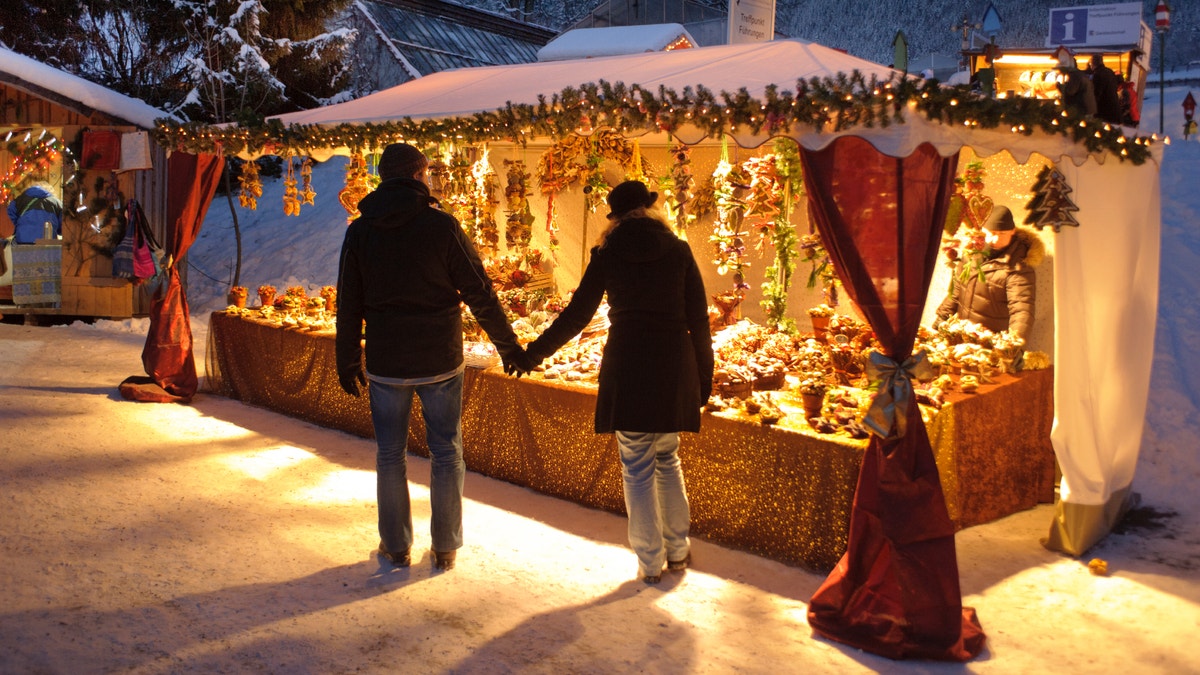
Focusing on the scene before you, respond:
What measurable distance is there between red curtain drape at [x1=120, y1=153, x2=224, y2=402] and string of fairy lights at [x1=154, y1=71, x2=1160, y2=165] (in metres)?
1.70

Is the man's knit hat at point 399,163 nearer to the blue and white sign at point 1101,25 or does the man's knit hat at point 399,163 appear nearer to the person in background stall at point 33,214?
the person in background stall at point 33,214

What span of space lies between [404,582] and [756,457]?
182 cm

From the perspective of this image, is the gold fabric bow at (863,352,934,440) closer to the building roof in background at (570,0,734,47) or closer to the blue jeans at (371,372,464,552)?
the blue jeans at (371,372,464,552)

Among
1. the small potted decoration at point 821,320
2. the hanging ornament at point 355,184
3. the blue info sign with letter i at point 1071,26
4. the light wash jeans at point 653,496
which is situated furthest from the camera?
the blue info sign with letter i at point 1071,26

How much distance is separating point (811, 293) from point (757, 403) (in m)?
2.92

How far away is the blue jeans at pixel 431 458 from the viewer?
14.2ft

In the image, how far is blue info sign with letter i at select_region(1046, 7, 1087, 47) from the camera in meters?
14.0

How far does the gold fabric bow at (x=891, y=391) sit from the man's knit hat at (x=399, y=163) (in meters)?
2.22

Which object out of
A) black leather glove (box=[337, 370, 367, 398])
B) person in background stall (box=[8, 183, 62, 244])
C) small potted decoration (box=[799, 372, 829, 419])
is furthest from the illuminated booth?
person in background stall (box=[8, 183, 62, 244])

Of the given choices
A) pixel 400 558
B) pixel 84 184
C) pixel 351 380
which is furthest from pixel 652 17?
pixel 400 558

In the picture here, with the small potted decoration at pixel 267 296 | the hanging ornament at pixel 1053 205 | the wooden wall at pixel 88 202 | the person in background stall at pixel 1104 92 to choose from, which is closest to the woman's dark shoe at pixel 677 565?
the hanging ornament at pixel 1053 205

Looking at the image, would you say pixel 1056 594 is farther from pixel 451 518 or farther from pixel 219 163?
pixel 219 163

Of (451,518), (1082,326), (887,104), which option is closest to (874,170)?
(887,104)

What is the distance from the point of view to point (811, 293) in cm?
768
